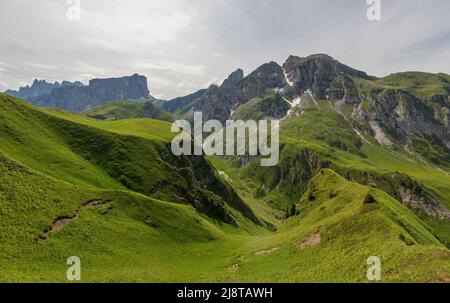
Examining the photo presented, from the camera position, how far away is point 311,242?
214 ft

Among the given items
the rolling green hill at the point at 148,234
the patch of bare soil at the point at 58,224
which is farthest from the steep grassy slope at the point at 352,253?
the patch of bare soil at the point at 58,224

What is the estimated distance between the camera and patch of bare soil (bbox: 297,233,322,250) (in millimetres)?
64000

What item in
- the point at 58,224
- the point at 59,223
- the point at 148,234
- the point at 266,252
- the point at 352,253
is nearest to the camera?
the point at 352,253

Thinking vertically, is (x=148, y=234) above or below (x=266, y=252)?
above

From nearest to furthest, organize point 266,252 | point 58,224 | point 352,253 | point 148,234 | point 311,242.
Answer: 1. point 352,253
2. point 311,242
3. point 58,224
4. point 266,252
5. point 148,234

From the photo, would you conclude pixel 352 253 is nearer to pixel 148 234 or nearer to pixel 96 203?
pixel 148 234

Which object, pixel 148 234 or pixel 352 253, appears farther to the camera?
pixel 148 234

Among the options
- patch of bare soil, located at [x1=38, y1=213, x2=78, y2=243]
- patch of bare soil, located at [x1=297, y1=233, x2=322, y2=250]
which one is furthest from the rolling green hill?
patch of bare soil, located at [x1=297, y1=233, x2=322, y2=250]

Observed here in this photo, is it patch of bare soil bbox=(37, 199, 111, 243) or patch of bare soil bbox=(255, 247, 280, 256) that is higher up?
patch of bare soil bbox=(37, 199, 111, 243)

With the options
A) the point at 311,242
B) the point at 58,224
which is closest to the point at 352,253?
the point at 311,242

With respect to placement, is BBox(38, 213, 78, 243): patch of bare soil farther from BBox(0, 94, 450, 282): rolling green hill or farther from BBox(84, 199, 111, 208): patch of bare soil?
BBox(84, 199, 111, 208): patch of bare soil

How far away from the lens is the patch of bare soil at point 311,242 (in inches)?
2520
